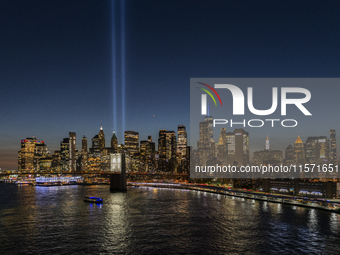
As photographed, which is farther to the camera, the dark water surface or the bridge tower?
the bridge tower

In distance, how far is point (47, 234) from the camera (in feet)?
89.6

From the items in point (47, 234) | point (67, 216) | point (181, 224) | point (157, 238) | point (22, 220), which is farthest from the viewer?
point (67, 216)

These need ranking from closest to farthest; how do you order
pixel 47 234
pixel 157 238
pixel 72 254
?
pixel 72 254 < pixel 157 238 < pixel 47 234

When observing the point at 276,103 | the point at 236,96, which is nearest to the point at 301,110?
the point at 276,103

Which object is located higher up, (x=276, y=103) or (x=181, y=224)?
(x=276, y=103)

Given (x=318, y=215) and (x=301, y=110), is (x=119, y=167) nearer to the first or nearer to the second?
(x=318, y=215)

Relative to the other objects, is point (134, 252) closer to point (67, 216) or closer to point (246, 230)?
point (246, 230)

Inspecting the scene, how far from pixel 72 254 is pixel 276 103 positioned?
24.3 metres

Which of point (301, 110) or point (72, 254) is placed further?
point (301, 110)

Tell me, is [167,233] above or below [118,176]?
above

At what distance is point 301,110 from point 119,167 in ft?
225

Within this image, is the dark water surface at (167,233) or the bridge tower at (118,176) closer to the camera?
the dark water surface at (167,233)

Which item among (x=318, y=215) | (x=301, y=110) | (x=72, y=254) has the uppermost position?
(x=301, y=110)

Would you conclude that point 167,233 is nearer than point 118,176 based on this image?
Yes
